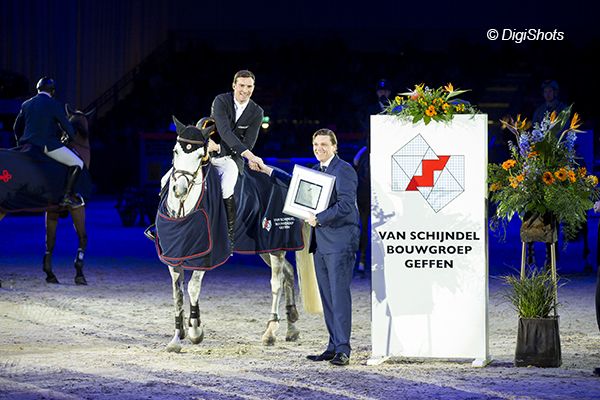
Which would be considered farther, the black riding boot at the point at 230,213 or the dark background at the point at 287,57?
the dark background at the point at 287,57

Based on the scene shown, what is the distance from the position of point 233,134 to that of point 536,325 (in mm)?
2764

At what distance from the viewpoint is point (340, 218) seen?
23.1 ft

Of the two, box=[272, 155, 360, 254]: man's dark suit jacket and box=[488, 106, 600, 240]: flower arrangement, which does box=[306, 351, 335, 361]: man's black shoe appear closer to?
box=[272, 155, 360, 254]: man's dark suit jacket

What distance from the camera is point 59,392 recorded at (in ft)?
20.0

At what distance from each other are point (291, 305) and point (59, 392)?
112 inches

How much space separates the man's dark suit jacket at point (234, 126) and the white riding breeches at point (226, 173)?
8cm

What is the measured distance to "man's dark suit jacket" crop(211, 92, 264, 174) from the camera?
8.38 meters

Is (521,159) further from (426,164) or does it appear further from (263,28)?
(263,28)

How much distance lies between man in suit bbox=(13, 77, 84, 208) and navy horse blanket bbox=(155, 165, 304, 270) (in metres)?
4.14

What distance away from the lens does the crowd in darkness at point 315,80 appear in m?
32.4

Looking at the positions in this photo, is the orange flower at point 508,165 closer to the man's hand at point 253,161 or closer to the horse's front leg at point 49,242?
the man's hand at point 253,161

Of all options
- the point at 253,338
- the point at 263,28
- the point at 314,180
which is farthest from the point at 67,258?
the point at 263,28

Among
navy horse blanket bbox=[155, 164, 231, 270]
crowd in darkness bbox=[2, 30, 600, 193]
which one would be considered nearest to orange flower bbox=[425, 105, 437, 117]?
navy horse blanket bbox=[155, 164, 231, 270]

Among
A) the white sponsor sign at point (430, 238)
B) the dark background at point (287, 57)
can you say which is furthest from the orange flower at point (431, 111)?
the dark background at point (287, 57)
